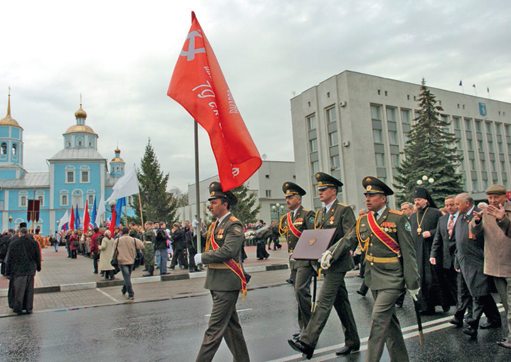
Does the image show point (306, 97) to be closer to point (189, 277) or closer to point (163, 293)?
point (189, 277)

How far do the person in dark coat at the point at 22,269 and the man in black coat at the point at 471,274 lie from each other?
861cm

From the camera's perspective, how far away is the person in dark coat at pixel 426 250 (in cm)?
740

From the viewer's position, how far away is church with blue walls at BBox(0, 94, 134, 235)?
82375 millimetres

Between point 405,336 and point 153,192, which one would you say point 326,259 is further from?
point 153,192

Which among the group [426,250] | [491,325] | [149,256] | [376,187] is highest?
[376,187]

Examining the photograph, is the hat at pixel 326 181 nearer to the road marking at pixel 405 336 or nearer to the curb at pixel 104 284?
the road marking at pixel 405 336

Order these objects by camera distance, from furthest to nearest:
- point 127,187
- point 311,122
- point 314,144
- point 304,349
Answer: point 311,122 → point 314,144 → point 127,187 → point 304,349

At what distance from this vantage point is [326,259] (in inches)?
187

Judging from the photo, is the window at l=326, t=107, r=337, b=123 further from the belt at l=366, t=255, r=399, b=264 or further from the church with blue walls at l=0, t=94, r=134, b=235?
the church with blue walls at l=0, t=94, r=134, b=235

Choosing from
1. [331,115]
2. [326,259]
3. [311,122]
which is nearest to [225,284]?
[326,259]

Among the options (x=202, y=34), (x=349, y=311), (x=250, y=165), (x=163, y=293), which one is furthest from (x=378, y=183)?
(x=163, y=293)

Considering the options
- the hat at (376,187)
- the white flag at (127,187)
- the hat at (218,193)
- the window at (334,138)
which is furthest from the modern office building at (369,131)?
the hat at (218,193)

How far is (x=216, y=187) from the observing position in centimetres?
493

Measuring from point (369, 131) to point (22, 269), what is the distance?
132 feet
